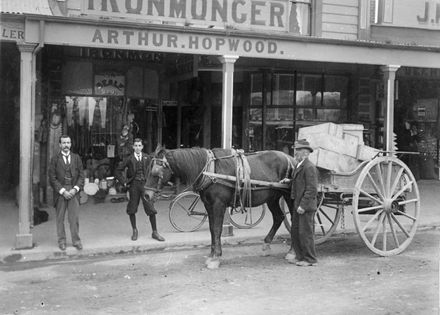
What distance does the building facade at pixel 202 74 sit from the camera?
9.24 meters

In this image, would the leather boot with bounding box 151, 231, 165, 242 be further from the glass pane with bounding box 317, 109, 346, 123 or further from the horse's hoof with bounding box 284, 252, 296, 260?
the glass pane with bounding box 317, 109, 346, 123

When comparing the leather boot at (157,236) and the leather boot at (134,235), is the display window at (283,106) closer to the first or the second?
the leather boot at (157,236)

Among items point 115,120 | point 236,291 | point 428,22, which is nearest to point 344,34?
point 428,22

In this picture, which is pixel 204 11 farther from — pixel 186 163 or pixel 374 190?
pixel 374 190

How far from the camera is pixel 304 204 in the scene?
7.71m

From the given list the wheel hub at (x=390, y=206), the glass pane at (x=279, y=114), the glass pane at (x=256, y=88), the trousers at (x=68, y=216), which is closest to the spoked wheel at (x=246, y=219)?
the wheel hub at (x=390, y=206)

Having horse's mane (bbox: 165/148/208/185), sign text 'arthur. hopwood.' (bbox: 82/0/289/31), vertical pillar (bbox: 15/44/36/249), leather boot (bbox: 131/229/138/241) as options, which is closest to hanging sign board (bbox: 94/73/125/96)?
sign text 'arthur. hopwood.' (bbox: 82/0/289/31)

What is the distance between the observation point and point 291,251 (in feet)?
26.7

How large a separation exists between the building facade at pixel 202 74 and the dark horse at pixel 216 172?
1.57 metres

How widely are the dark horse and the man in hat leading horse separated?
48 centimetres

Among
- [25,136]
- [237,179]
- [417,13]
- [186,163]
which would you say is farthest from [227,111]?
[417,13]

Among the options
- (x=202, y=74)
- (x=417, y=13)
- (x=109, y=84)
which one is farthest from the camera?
(x=202, y=74)

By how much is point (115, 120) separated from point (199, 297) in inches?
330

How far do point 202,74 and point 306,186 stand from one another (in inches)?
316
